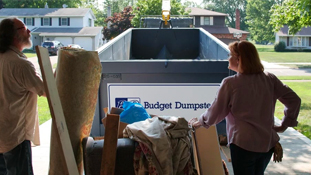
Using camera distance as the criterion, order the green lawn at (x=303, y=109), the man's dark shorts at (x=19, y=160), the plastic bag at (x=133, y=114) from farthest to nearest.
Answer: the green lawn at (x=303, y=109), the plastic bag at (x=133, y=114), the man's dark shorts at (x=19, y=160)

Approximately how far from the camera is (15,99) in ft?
10.7

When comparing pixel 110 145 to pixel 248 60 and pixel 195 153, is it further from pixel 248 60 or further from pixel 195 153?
pixel 248 60

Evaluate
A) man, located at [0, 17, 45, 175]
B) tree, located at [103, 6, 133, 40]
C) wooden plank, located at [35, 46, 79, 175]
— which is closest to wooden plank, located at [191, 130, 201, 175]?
wooden plank, located at [35, 46, 79, 175]

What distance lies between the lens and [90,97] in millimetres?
3492

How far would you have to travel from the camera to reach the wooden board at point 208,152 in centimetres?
374

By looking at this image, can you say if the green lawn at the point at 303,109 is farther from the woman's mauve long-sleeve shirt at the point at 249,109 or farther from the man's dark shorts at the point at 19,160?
the man's dark shorts at the point at 19,160

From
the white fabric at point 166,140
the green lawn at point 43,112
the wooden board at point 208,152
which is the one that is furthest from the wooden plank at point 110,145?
the green lawn at point 43,112

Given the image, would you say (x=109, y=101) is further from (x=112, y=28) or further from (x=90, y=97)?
(x=112, y=28)

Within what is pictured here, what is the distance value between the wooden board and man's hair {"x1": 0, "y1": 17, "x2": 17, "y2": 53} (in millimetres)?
1869

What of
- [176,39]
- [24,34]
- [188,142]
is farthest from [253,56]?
[176,39]

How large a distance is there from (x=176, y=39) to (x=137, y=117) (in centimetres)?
700

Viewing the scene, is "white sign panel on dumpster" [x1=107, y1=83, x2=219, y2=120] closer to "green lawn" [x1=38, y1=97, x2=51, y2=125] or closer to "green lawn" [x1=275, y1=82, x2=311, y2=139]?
"green lawn" [x1=275, y1=82, x2=311, y2=139]

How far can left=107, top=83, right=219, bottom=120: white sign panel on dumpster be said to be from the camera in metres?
4.64

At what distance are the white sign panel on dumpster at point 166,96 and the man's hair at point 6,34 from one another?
1.54 metres
